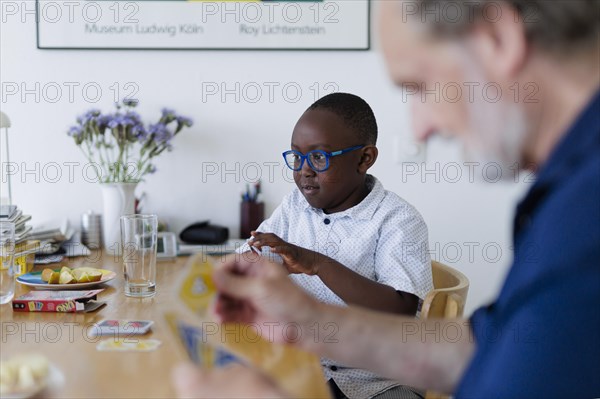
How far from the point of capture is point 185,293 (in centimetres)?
72

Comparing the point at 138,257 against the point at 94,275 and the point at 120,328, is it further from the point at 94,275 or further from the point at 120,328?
the point at 120,328

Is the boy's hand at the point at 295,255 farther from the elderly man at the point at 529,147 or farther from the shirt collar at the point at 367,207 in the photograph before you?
the elderly man at the point at 529,147

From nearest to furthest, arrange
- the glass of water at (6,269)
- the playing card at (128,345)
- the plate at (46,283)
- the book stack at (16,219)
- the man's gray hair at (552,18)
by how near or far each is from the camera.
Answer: the man's gray hair at (552,18), the playing card at (128,345), the glass of water at (6,269), the plate at (46,283), the book stack at (16,219)

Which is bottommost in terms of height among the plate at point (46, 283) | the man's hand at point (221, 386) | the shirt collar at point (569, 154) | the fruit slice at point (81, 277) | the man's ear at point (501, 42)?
the plate at point (46, 283)

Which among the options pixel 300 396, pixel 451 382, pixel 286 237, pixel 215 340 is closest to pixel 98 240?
pixel 286 237

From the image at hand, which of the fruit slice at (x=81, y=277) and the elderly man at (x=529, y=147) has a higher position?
the elderly man at (x=529, y=147)

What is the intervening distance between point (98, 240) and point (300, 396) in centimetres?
142

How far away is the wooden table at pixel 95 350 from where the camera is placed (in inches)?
36.0

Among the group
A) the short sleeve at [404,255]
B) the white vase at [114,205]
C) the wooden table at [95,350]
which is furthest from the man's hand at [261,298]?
the white vase at [114,205]

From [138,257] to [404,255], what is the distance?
556 millimetres

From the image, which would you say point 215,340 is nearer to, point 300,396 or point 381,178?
point 300,396

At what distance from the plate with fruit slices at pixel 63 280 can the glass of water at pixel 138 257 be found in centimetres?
9

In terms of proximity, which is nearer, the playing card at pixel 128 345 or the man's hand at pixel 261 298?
the man's hand at pixel 261 298

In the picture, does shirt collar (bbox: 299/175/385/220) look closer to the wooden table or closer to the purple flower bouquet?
the wooden table
